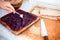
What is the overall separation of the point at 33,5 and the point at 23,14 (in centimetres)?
20

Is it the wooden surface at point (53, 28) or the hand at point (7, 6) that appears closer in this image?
the wooden surface at point (53, 28)

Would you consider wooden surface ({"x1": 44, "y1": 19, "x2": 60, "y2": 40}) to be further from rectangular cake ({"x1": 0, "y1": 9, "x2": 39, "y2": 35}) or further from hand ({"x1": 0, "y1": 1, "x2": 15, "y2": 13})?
hand ({"x1": 0, "y1": 1, "x2": 15, "y2": 13})

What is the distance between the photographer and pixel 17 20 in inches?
28.3

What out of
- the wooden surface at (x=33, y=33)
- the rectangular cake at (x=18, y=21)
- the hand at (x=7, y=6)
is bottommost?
the wooden surface at (x=33, y=33)

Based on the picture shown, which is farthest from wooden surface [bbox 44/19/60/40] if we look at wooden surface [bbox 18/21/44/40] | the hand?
the hand

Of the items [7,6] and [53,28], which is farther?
[7,6]

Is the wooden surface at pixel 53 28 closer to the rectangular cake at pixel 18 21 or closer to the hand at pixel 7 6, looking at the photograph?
the rectangular cake at pixel 18 21

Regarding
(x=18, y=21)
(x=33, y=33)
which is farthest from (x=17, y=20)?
(x=33, y=33)

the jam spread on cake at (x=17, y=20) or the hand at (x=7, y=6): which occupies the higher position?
the hand at (x=7, y=6)

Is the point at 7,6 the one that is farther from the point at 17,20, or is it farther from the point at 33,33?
the point at 33,33

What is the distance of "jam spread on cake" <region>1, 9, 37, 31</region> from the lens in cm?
68

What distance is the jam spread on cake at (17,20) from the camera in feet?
2.23

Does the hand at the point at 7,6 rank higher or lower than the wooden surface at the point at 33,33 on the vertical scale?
higher

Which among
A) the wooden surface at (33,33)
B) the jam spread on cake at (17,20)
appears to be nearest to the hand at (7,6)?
the jam spread on cake at (17,20)
